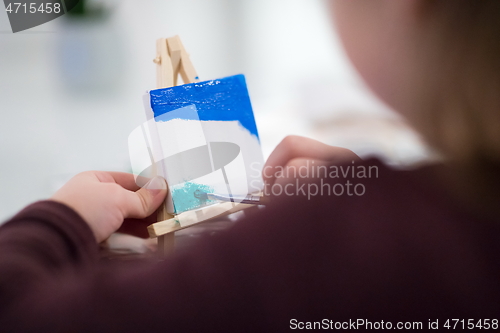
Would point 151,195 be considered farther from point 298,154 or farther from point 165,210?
point 298,154

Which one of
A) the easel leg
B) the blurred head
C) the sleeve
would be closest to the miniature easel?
the easel leg

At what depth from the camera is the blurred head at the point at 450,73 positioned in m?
0.28

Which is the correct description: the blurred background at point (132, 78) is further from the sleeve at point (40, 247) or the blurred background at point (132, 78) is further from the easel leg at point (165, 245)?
the sleeve at point (40, 247)

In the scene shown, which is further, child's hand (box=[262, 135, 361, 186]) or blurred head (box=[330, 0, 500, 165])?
child's hand (box=[262, 135, 361, 186])

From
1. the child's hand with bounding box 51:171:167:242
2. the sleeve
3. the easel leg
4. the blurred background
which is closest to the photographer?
the sleeve

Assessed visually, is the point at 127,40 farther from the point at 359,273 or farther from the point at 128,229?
the point at 359,273

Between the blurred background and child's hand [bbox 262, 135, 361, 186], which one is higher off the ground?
the blurred background

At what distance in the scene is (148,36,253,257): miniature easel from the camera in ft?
1.62

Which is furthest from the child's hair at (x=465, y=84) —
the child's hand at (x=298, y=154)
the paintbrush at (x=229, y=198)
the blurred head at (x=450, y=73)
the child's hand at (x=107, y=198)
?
the child's hand at (x=107, y=198)

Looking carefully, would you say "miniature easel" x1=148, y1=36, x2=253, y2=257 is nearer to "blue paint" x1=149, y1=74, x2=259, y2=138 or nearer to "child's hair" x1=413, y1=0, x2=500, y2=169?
"blue paint" x1=149, y1=74, x2=259, y2=138

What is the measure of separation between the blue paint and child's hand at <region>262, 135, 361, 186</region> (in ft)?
0.23

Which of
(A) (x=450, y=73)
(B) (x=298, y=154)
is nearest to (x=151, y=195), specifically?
(B) (x=298, y=154)

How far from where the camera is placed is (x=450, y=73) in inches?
11.7

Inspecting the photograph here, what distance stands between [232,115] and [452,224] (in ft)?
1.17
